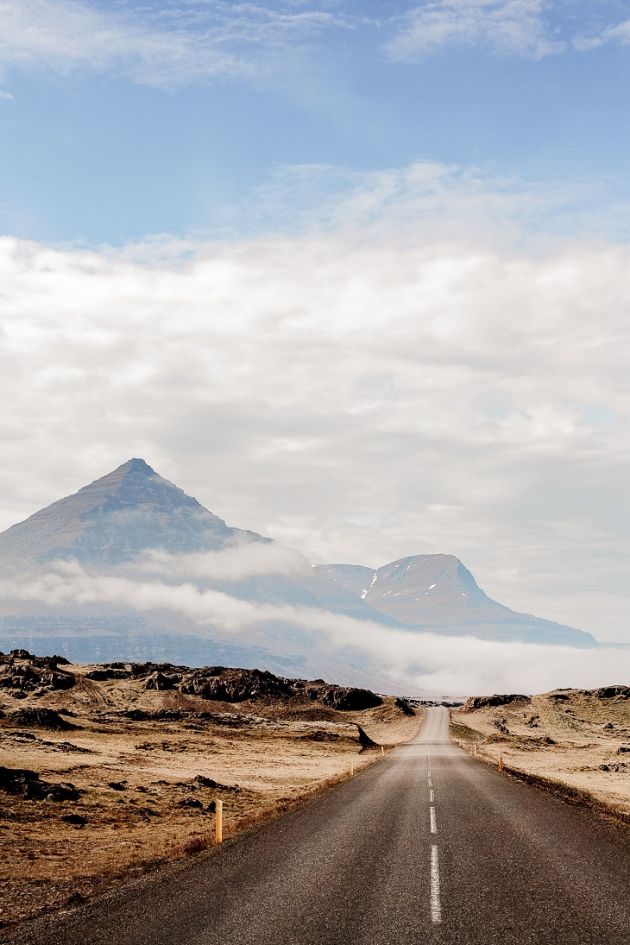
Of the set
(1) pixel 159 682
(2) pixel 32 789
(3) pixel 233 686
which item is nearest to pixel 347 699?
(3) pixel 233 686

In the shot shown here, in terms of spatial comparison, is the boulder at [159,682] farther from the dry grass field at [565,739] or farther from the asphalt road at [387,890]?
the asphalt road at [387,890]

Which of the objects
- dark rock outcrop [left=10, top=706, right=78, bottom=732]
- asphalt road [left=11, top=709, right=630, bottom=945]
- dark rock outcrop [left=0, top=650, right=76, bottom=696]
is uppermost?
asphalt road [left=11, top=709, right=630, bottom=945]

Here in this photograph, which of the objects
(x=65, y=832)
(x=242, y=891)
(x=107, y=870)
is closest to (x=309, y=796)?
(x=65, y=832)

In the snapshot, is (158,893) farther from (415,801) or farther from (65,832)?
(415,801)

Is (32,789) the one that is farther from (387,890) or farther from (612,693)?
(612,693)

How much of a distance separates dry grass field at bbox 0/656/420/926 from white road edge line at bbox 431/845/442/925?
6207 millimetres

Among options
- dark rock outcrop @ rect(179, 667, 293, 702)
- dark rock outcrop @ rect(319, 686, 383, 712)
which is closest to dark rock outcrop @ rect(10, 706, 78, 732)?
dark rock outcrop @ rect(179, 667, 293, 702)

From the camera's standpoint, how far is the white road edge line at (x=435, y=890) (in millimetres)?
13227

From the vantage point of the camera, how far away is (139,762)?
178ft

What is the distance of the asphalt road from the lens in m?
12.4

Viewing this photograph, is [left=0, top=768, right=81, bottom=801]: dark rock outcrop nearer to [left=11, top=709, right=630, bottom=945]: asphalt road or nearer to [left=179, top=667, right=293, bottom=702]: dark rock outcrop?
[left=11, top=709, right=630, bottom=945]: asphalt road

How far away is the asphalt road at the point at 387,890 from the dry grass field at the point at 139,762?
187cm

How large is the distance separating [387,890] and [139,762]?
141 feet

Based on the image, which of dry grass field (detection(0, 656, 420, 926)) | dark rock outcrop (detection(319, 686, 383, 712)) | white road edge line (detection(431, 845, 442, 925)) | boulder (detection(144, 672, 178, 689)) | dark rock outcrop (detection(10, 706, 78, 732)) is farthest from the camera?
dark rock outcrop (detection(319, 686, 383, 712))
